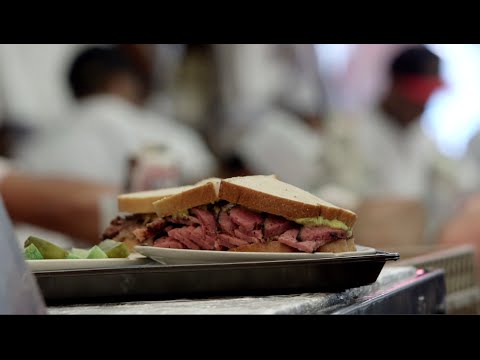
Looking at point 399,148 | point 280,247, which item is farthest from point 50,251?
point 399,148

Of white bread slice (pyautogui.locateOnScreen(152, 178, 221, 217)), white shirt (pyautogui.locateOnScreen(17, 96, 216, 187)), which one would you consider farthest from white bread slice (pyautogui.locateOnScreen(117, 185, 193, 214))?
white shirt (pyautogui.locateOnScreen(17, 96, 216, 187))

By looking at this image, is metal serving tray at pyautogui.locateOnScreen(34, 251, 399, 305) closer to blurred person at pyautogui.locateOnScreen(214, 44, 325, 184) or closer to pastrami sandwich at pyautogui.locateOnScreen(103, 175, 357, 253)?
pastrami sandwich at pyautogui.locateOnScreen(103, 175, 357, 253)

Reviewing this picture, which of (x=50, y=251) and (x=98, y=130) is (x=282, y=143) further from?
(x=50, y=251)
